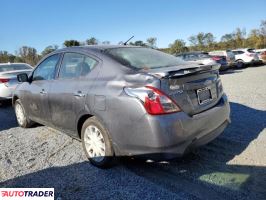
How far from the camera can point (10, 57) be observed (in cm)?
3334

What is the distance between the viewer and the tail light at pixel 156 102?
296 cm

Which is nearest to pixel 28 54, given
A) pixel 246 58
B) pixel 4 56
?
pixel 4 56

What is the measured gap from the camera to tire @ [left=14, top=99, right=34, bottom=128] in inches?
229

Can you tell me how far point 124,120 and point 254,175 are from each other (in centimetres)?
166

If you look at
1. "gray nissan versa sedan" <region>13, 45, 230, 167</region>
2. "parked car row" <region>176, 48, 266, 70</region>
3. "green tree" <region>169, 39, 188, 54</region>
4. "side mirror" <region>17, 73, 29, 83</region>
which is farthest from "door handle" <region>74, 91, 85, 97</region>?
"green tree" <region>169, 39, 188, 54</region>

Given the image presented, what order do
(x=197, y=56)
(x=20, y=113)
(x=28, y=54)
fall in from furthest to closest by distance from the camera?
(x=28, y=54), (x=197, y=56), (x=20, y=113)

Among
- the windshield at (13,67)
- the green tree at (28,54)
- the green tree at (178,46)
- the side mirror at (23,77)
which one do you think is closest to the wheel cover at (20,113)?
the side mirror at (23,77)

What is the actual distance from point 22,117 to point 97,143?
9.90ft

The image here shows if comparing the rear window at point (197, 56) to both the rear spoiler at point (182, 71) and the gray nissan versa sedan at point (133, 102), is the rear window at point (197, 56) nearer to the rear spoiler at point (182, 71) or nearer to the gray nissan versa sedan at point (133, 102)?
the gray nissan versa sedan at point (133, 102)

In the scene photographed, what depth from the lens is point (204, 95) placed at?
135 inches

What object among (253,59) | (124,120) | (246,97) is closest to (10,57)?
(253,59)

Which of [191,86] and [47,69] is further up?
[47,69]

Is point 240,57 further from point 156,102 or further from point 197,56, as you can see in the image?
point 156,102

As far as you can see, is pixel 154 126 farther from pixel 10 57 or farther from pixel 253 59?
pixel 10 57
